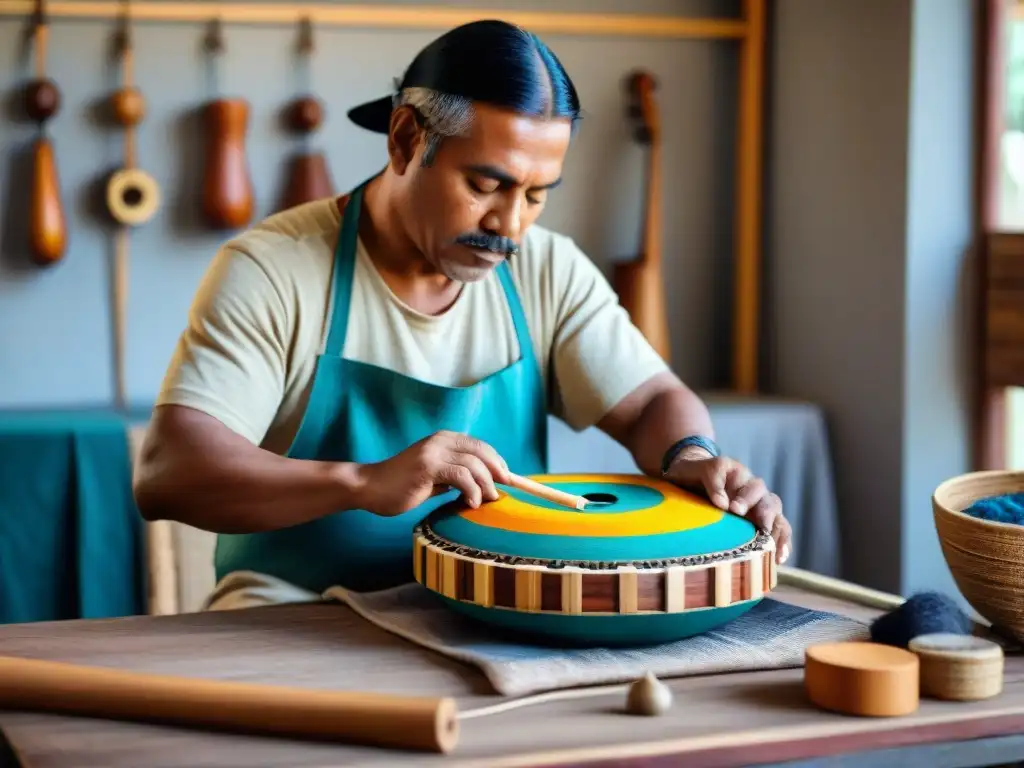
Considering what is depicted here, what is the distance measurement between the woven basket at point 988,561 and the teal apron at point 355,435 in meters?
0.73

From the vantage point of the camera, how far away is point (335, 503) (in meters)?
1.62

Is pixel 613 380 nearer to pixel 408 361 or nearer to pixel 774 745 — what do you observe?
pixel 408 361

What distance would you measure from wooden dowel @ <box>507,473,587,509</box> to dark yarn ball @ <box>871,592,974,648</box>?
0.36 m

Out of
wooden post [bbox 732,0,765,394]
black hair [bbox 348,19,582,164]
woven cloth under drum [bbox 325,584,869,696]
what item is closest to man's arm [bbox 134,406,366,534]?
woven cloth under drum [bbox 325,584,869,696]

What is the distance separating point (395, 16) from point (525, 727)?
8.93ft

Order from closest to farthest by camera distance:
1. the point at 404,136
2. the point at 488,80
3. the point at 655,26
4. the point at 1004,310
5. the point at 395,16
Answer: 1. the point at 488,80
2. the point at 404,136
3. the point at 1004,310
4. the point at 395,16
5. the point at 655,26

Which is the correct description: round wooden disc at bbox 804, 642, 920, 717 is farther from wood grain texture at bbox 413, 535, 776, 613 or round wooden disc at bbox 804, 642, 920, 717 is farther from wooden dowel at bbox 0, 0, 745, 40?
wooden dowel at bbox 0, 0, 745, 40

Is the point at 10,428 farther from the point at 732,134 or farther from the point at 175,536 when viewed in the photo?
the point at 732,134

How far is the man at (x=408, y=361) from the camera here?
166 centimetres

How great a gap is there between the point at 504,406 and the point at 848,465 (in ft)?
5.77

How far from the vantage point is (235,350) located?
180cm

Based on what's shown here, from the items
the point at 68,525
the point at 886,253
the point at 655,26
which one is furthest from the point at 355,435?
the point at 655,26

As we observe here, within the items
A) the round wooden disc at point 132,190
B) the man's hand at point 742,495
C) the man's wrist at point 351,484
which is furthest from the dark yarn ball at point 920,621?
the round wooden disc at point 132,190

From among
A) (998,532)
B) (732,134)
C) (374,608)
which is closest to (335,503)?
(374,608)
